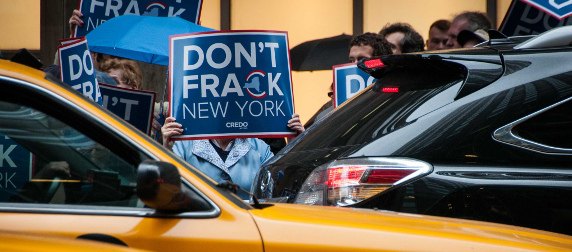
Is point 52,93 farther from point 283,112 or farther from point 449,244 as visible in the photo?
point 283,112

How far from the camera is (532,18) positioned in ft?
20.6

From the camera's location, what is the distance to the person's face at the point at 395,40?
24.4ft

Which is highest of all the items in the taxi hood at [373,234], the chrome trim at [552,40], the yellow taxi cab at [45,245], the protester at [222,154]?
the chrome trim at [552,40]

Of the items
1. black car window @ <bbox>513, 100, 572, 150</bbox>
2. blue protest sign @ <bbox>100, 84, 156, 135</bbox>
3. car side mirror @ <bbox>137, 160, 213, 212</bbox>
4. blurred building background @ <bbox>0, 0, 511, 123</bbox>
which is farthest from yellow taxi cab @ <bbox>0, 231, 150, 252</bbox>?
blurred building background @ <bbox>0, 0, 511, 123</bbox>

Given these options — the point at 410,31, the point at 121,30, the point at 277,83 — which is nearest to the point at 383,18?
the point at 410,31

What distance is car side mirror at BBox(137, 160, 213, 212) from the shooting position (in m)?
2.18

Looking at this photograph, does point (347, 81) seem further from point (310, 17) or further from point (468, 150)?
point (310, 17)

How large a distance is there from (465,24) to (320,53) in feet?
11.3

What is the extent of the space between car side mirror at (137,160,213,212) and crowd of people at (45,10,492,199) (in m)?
2.04

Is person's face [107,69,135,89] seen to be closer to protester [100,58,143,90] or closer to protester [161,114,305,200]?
protester [100,58,143,90]

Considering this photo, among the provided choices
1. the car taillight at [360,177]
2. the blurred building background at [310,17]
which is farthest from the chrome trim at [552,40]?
the blurred building background at [310,17]

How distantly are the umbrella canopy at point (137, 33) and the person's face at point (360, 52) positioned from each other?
171 centimetres

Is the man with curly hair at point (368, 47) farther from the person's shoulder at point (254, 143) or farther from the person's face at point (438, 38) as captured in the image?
the person's face at point (438, 38)

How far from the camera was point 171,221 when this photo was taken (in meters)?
2.33
